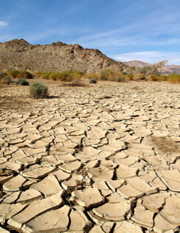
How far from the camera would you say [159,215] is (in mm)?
1488

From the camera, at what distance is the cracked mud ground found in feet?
4.66

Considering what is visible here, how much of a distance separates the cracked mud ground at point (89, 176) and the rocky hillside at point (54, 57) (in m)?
34.1

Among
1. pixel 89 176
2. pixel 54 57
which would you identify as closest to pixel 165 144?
pixel 89 176

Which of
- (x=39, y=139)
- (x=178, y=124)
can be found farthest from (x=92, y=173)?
(x=178, y=124)

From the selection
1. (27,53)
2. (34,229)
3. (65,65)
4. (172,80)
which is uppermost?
(27,53)

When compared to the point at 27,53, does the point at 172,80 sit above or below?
below

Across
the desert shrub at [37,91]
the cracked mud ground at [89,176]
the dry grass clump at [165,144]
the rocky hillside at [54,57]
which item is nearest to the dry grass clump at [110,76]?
the desert shrub at [37,91]

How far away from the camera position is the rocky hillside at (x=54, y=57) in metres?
37.6

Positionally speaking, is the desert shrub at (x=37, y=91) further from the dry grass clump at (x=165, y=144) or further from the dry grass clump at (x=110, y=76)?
the dry grass clump at (x=110, y=76)

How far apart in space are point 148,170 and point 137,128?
4.78 ft

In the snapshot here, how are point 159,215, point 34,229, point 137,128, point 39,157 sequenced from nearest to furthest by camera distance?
1. point 34,229
2. point 159,215
3. point 39,157
4. point 137,128

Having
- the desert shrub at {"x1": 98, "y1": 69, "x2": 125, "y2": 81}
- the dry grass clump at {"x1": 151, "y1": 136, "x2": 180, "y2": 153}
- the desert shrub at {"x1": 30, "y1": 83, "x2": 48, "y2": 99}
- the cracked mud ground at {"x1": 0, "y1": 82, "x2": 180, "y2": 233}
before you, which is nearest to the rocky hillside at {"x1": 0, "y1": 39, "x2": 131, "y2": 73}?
the desert shrub at {"x1": 98, "y1": 69, "x2": 125, "y2": 81}

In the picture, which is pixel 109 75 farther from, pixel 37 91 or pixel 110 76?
pixel 37 91

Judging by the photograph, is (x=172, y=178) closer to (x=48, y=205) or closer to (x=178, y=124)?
(x=48, y=205)
